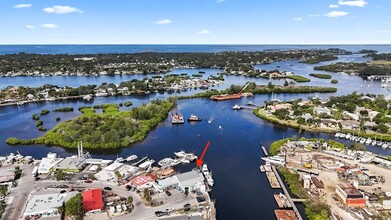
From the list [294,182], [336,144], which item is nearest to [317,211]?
[294,182]

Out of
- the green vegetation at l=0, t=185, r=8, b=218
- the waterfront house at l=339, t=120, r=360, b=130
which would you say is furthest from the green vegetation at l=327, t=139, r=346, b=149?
the green vegetation at l=0, t=185, r=8, b=218

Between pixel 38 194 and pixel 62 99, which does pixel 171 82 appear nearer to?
pixel 62 99

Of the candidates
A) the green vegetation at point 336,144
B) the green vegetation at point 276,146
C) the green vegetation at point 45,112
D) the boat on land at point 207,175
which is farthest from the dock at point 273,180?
the green vegetation at point 45,112

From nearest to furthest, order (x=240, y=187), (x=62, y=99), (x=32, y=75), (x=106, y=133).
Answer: (x=240, y=187), (x=106, y=133), (x=62, y=99), (x=32, y=75)

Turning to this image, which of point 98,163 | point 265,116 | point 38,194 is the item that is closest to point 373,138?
point 265,116

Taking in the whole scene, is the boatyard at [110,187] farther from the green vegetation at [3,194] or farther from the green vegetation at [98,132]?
the green vegetation at [98,132]

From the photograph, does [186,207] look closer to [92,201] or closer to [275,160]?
[92,201]
